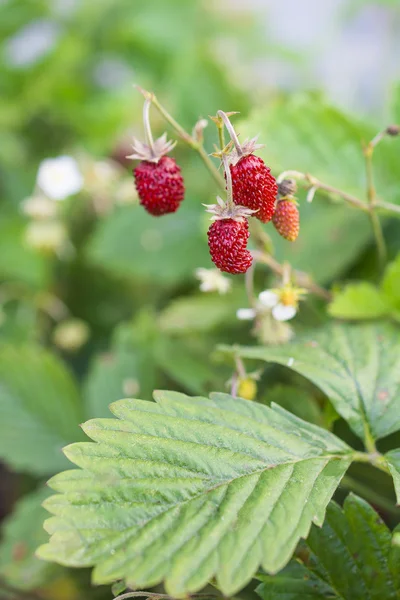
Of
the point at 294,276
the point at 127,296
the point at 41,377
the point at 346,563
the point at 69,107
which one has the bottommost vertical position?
the point at 346,563

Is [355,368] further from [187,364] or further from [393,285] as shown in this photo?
[187,364]

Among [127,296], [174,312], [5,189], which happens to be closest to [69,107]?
[5,189]

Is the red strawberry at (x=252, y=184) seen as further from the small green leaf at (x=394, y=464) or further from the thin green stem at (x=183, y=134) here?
the small green leaf at (x=394, y=464)

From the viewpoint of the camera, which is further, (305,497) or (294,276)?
(294,276)

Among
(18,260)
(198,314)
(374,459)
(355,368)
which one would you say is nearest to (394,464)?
(374,459)

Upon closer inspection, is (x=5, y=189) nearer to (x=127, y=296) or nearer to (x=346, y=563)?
(x=127, y=296)

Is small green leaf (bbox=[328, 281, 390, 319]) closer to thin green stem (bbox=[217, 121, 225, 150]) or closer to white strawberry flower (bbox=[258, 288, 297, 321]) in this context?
white strawberry flower (bbox=[258, 288, 297, 321])

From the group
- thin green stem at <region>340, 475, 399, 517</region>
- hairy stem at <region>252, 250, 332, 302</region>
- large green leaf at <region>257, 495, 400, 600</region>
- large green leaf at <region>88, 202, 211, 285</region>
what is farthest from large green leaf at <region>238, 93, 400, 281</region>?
large green leaf at <region>257, 495, 400, 600</region>

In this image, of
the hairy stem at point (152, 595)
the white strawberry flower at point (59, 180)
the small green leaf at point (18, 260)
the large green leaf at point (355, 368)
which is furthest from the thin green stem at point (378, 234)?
the small green leaf at point (18, 260)
